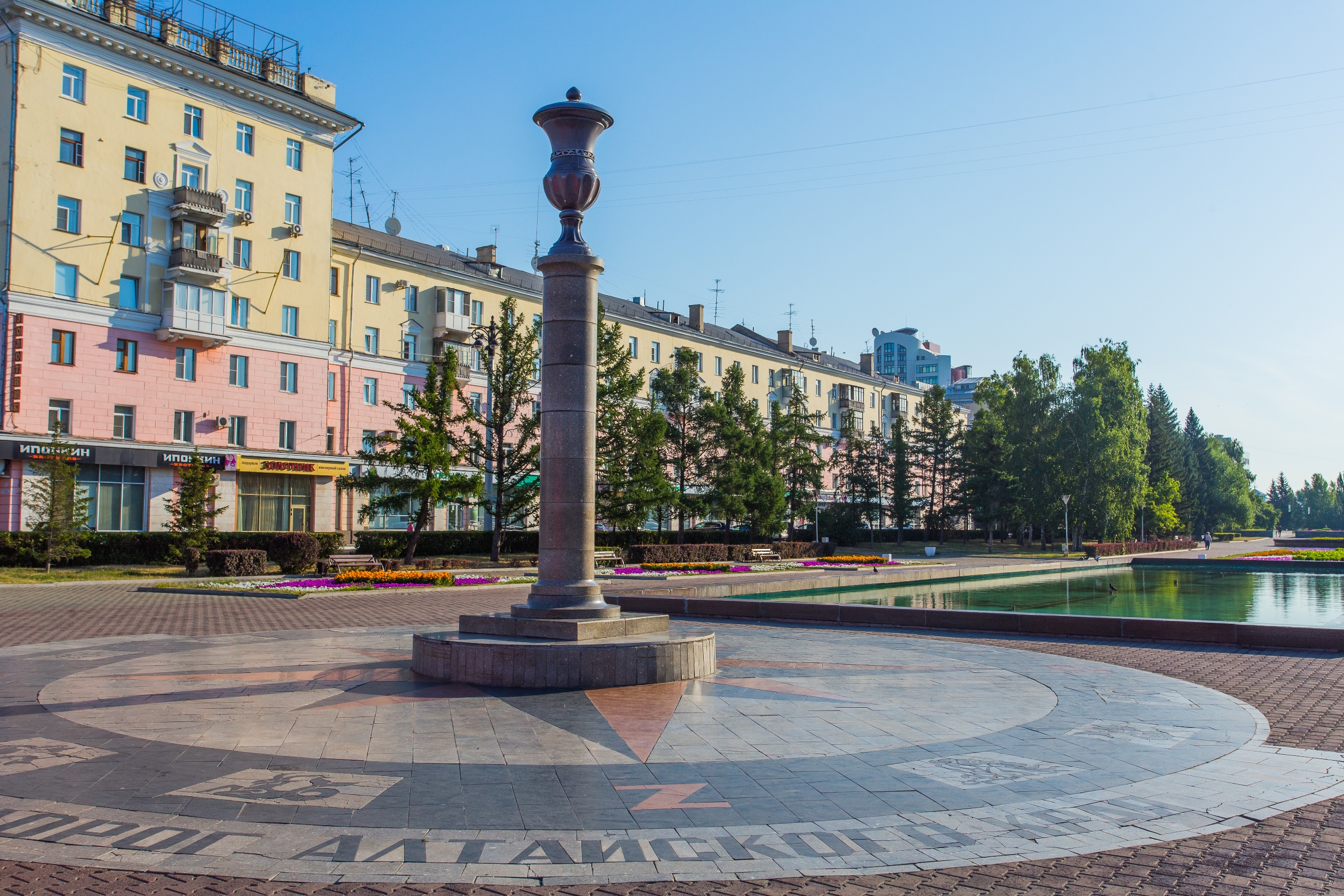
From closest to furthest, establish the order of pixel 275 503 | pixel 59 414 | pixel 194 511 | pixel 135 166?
pixel 194 511, pixel 59 414, pixel 135 166, pixel 275 503

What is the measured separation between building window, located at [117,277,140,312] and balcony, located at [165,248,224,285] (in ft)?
3.68

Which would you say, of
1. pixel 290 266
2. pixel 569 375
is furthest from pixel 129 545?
pixel 569 375

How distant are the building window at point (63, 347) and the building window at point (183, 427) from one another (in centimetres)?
423

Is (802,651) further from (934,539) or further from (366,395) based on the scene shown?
(934,539)

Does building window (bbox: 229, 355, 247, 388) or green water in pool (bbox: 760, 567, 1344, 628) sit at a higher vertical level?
building window (bbox: 229, 355, 247, 388)

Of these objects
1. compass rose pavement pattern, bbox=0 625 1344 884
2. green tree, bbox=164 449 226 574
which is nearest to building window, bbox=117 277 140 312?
green tree, bbox=164 449 226 574

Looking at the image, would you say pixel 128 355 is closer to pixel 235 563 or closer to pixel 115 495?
pixel 115 495

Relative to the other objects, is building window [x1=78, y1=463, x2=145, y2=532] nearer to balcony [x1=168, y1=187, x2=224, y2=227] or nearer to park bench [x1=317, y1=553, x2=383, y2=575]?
balcony [x1=168, y1=187, x2=224, y2=227]

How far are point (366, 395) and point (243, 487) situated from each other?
8539 millimetres

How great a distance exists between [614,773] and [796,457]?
4714 cm

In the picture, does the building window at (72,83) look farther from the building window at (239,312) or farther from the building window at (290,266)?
the building window at (290,266)

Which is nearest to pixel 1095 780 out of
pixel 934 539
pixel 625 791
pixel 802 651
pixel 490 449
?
pixel 625 791

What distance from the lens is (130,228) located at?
37.0 meters

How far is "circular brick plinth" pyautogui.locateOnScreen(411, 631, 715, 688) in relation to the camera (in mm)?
10180
